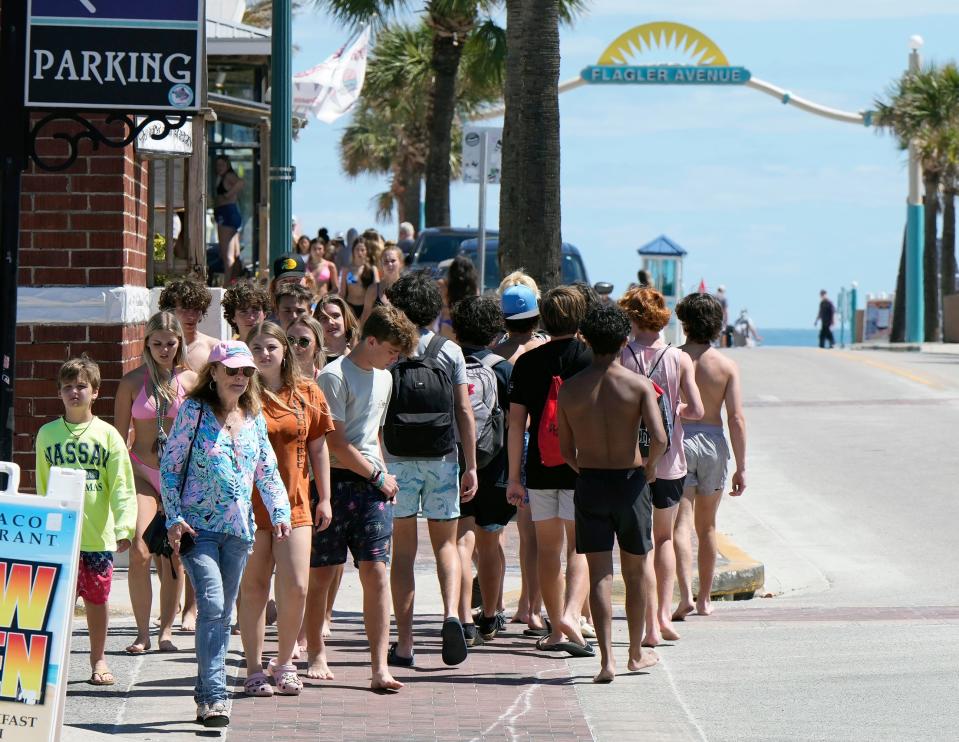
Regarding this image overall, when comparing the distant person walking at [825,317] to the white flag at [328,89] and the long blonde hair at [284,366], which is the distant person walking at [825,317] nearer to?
the white flag at [328,89]

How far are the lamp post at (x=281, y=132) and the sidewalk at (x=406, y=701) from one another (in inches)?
190

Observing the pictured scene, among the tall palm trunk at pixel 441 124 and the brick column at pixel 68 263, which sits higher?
the tall palm trunk at pixel 441 124

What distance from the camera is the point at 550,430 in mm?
8641

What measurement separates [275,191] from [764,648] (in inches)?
247

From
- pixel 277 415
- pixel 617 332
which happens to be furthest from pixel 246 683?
pixel 617 332

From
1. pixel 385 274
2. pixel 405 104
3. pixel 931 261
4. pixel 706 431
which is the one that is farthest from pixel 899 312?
pixel 706 431

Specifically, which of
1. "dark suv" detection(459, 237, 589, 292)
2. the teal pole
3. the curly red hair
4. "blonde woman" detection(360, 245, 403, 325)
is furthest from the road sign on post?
the curly red hair

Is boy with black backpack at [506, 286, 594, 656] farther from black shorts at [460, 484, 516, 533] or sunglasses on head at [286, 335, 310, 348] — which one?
sunglasses on head at [286, 335, 310, 348]

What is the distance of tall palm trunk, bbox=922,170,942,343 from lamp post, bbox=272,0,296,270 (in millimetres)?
40539

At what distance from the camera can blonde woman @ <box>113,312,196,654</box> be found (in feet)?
27.5

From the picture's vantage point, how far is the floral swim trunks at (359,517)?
7.81 meters

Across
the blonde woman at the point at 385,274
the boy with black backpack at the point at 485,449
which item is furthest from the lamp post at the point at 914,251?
the boy with black backpack at the point at 485,449

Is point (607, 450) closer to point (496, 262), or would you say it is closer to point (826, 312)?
point (496, 262)

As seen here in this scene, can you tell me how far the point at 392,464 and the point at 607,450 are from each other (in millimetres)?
1109
